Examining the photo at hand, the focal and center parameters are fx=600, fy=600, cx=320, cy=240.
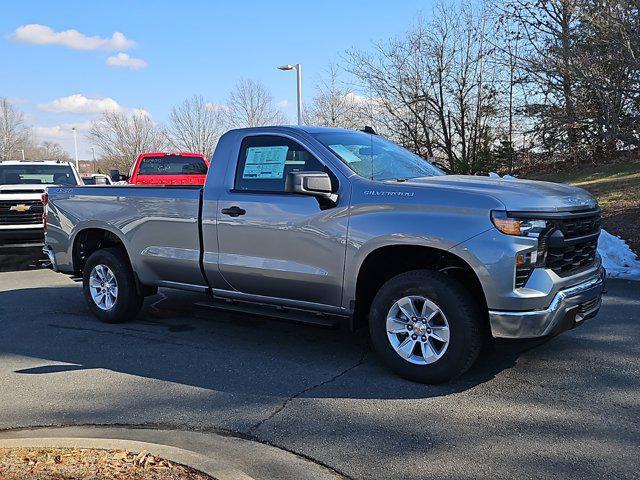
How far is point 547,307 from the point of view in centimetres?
420

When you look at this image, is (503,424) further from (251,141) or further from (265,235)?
(251,141)

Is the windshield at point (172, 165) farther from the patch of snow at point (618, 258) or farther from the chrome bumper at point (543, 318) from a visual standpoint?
the chrome bumper at point (543, 318)

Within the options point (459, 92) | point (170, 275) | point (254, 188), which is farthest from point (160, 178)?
point (459, 92)

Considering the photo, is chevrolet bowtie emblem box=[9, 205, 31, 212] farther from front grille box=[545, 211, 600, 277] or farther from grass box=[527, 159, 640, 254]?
grass box=[527, 159, 640, 254]

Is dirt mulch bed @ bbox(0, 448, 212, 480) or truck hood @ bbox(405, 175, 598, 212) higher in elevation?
truck hood @ bbox(405, 175, 598, 212)

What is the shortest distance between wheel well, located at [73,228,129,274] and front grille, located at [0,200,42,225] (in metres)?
4.39

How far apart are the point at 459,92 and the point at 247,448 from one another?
2317 centimetres

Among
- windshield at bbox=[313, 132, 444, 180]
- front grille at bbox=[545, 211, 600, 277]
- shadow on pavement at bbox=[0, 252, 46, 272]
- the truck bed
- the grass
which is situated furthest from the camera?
shadow on pavement at bbox=[0, 252, 46, 272]

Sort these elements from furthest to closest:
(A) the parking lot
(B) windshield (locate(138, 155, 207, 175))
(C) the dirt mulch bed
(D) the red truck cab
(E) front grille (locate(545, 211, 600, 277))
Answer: (B) windshield (locate(138, 155, 207, 175)) → (D) the red truck cab → (E) front grille (locate(545, 211, 600, 277)) → (A) the parking lot → (C) the dirt mulch bed

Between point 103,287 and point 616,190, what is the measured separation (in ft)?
42.2

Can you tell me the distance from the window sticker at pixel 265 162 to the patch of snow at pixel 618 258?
5457mm

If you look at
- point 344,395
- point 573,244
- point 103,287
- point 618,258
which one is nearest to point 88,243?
point 103,287

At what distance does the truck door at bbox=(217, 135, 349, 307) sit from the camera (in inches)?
194

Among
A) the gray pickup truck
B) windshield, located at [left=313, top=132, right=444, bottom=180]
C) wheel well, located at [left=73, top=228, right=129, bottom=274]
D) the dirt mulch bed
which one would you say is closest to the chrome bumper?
the gray pickup truck
